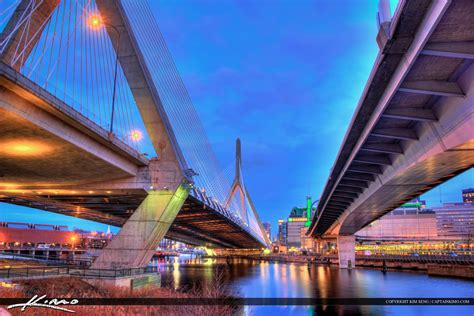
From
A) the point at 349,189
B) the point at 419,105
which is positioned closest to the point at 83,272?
the point at 419,105

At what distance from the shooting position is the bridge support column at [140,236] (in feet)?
103

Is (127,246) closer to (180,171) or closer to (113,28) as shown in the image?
(180,171)

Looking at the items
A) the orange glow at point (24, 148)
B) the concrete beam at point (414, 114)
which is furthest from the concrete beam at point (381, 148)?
the orange glow at point (24, 148)

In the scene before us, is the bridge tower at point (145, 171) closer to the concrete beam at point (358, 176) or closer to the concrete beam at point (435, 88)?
the concrete beam at point (358, 176)

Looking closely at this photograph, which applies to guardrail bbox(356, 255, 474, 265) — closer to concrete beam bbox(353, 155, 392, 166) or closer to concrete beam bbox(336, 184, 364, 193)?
concrete beam bbox(336, 184, 364, 193)

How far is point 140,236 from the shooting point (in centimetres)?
3178

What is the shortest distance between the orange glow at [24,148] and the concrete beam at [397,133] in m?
20.2

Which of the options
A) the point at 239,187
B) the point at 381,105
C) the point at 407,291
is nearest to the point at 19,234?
the point at 239,187

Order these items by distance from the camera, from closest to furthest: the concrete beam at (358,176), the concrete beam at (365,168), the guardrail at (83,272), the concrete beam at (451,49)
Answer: the concrete beam at (451,49)
the guardrail at (83,272)
the concrete beam at (365,168)
the concrete beam at (358,176)

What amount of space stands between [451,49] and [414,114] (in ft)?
19.6

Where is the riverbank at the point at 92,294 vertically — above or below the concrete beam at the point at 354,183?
below

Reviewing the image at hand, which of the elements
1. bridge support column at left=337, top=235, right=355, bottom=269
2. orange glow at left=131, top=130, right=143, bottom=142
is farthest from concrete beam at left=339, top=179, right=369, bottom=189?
bridge support column at left=337, top=235, right=355, bottom=269

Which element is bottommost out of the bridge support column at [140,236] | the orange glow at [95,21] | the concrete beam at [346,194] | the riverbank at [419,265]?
the riverbank at [419,265]

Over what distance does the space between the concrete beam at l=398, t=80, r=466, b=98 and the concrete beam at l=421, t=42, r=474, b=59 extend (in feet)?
8.99
